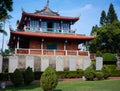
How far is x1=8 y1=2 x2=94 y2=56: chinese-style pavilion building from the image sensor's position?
33.0 metres

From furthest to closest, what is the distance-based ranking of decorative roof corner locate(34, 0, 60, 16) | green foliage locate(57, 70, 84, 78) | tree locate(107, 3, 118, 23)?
tree locate(107, 3, 118, 23) → decorative roof corner locate(34, 0, 60, 16) → green foliage locate(57, 70, 84, 78)

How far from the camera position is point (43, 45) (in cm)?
3528

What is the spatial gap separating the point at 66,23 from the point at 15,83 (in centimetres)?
2007

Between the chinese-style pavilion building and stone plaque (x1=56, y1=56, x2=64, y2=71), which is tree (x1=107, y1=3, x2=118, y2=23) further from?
stone plaque (x1=56, y1=56, x2=64, y2=71)

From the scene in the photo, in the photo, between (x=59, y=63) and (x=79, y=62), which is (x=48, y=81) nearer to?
(x=59, y=63)

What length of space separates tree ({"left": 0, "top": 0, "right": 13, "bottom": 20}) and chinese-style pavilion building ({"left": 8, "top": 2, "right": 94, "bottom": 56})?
12575mm

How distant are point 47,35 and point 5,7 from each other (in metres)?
14.7

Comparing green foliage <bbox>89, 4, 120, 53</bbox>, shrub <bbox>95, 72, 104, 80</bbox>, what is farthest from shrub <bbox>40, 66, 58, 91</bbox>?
green foliage <bbox>89, 4, 120, 53</bbox>

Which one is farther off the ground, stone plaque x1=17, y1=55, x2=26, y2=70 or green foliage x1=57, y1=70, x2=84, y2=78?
stone plaque x1=17, y1=55, x2=26, y2=70

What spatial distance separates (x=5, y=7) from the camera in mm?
19281

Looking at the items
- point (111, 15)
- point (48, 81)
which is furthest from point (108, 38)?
point (48, 81)

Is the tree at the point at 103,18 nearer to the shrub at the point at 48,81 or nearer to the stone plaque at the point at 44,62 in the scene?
the stone plaque at the point at 44,62

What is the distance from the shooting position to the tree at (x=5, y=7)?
19.0m

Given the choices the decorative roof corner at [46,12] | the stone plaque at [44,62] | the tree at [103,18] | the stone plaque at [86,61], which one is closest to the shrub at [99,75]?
the stone plaque at [86,61]
